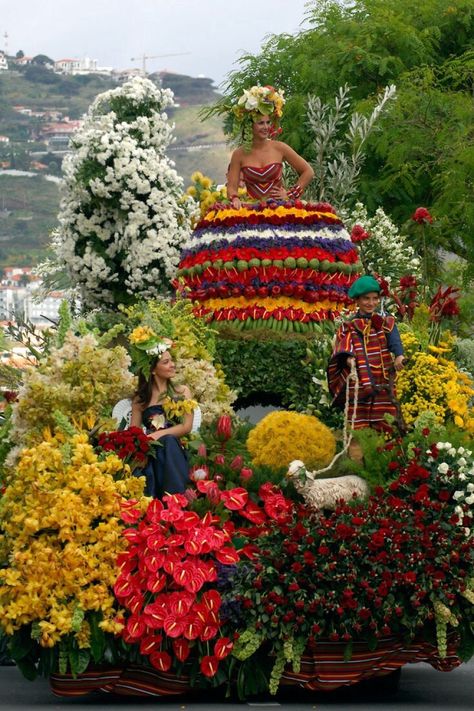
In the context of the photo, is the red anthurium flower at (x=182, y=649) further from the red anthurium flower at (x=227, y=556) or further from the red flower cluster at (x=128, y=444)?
the red flower cluster at (x=128, y=444)

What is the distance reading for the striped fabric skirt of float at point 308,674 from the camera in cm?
893

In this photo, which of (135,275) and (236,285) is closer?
(236,285)

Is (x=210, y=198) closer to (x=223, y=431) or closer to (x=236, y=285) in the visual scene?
(x=236, y=285)

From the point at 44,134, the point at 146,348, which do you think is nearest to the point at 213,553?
the point at 146,348

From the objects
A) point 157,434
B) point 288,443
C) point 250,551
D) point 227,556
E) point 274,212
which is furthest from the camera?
point 274,212

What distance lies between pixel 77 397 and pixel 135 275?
25.3 feet

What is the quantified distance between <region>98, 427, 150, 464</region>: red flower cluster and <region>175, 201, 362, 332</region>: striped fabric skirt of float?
346cm

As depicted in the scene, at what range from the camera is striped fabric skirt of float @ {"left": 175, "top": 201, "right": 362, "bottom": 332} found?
1276 centimetres

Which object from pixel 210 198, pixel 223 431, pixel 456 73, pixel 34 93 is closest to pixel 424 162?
pixel 456 73

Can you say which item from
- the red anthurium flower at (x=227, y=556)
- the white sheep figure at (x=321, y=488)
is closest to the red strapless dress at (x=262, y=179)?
the white sheep figure at (x=321, y=488)

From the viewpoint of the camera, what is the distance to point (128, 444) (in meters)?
9.41

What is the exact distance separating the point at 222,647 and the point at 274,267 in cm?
461

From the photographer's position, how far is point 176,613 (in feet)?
28.9

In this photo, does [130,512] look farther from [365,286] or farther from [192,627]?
[365,286]
